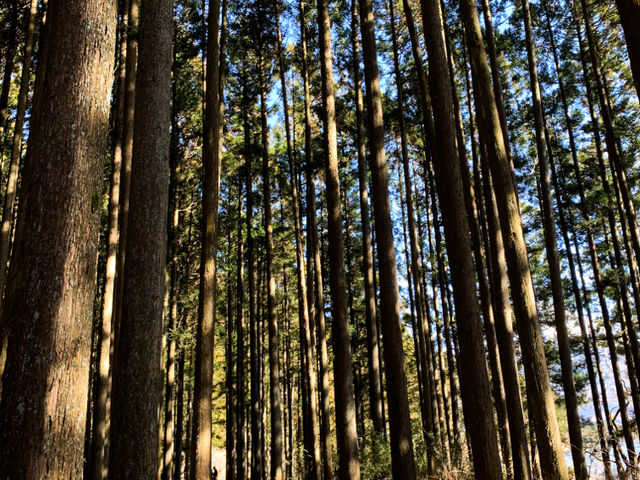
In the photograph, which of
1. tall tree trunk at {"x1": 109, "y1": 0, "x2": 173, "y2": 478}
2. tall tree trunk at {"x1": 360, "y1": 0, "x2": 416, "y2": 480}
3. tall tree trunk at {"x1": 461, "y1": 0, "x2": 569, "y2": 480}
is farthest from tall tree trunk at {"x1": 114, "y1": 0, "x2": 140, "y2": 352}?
tall tree trunk at {"x1": 461, "y1": 0, "x2": 569, "y2": 480}

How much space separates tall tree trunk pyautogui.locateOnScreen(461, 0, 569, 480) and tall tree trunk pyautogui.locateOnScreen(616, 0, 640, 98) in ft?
9.91

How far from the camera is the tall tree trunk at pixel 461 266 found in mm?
4781

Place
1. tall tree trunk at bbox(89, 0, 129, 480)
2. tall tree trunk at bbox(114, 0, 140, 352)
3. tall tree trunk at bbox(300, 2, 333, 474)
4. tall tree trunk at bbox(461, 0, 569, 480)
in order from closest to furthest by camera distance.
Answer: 1. tall tree trunk at bbox(461, 0, 569, 480)
2. tall tree trunk at bbox(89, 0, 129, 480)
3. tall tree trunk at bbox(114, 0, 140, 352)
4. tall tree trunk at bbox(300, 2, 333, 474)

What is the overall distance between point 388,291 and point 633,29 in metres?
4.75

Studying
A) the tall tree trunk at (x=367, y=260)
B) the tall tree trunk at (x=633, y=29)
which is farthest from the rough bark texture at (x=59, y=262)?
the tall tree trunk at (x=367, y=260)

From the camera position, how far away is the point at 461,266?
5.19 m

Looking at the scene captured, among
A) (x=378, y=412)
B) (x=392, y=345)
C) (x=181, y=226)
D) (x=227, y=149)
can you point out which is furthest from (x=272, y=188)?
(x=392, y=345)

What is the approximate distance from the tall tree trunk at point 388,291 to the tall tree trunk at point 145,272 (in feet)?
10.3

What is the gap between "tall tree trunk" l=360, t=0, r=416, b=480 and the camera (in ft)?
19.8

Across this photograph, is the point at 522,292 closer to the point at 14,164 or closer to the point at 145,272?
the point at 145,272

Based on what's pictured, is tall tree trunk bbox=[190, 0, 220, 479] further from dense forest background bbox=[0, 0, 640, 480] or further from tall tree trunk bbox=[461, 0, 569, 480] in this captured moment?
tall tree trunk bbox=[461, 0, 569, 480]

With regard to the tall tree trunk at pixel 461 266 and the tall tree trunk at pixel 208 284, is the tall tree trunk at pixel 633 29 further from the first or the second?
the tall tree trunk at pixel 208 284

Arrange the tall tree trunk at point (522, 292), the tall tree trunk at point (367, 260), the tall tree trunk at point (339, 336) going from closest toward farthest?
the tall tree trunk at point (522, 292)
the tall tree trunk at point (339, 336)
the tall tree trunk at point (367, 260)

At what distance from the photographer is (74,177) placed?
327 cm
